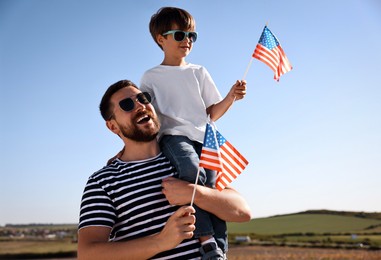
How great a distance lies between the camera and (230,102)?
5125mm

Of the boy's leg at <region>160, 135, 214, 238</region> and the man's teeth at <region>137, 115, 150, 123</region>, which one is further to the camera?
the man's teeth at <region>137, 115, 150, 123</region>

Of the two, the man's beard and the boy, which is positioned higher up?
the boy

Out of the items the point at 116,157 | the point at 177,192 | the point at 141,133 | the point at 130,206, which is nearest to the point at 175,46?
the point at 141,133

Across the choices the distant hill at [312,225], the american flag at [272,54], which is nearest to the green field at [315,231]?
the distant hill at [312,225]

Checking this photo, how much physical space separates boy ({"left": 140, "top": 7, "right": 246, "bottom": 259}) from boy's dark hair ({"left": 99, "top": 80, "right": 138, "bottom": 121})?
35cm

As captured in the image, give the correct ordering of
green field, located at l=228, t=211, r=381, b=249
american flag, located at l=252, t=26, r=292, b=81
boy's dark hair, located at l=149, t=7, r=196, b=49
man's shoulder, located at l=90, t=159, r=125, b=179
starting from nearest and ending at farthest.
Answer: man's shoulder, located at l=90, t=159, r=125, b=179
boy's dark hair, located at l=149, t=7, r=196, b=49
american flag, located at l=252, t=26, r=292, b=81
green field, located at l=228, t=211, r=381, b=249

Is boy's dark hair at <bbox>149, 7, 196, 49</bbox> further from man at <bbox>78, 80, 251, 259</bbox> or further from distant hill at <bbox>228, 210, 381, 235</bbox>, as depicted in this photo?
distant hill at <bbox>228, 210, 381, 235</bbox>

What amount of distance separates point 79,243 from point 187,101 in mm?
1828

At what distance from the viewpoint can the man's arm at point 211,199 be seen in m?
4.29

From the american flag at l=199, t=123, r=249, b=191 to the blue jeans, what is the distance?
0.16 meters

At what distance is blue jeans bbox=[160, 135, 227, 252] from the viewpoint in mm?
4391

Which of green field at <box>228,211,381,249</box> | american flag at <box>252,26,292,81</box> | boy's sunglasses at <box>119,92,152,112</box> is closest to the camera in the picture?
boy's sunglasses at <box>119,92,152,112</box>

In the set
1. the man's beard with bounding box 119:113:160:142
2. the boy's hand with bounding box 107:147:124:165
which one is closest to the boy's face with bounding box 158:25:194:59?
the man's beard with bounding box 119:113:160:142

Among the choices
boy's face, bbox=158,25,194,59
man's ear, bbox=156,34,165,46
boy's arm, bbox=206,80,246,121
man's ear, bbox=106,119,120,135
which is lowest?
man's ear, bbox=106,119,120,135
